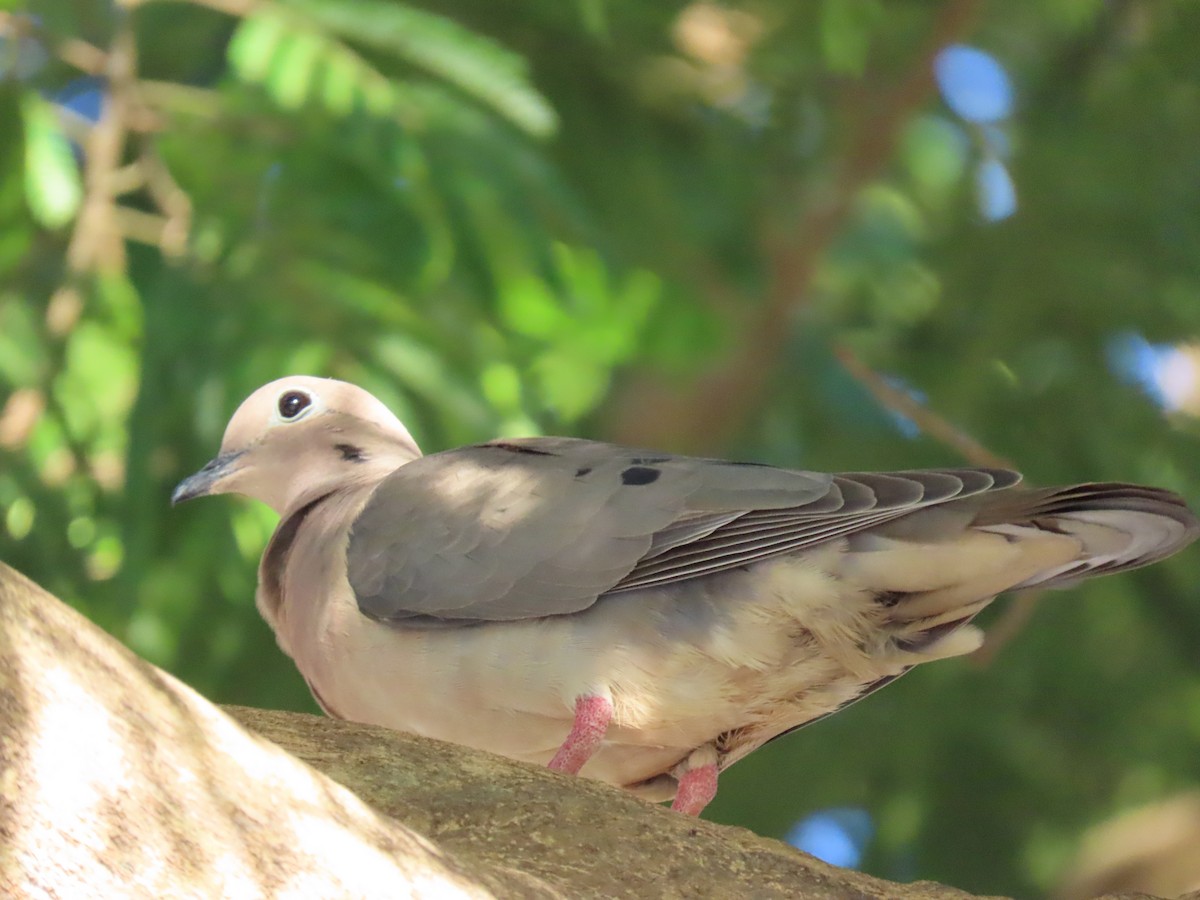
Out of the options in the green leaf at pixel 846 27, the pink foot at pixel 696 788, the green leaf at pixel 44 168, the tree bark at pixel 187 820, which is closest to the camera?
the tree bark at pixel 187 820

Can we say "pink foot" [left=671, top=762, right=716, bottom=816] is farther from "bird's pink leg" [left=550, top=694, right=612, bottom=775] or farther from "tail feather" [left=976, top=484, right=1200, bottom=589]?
"tail feather" [left=976, top=484, right=1200, bottom=589]

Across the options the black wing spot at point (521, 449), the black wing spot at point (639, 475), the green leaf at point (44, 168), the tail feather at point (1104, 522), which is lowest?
the tail feather at point (1104, 522)

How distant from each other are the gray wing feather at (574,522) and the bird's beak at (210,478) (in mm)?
465

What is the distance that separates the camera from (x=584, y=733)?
10.8 feet

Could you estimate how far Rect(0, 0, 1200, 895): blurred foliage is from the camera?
15.7 ft

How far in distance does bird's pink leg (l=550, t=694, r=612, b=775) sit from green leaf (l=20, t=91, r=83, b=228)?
2.37 metres

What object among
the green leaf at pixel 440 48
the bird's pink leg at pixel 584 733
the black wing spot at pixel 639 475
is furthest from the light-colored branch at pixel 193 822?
the green leaf at pixel 440 48

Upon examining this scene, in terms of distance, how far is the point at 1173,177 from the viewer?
6.39m

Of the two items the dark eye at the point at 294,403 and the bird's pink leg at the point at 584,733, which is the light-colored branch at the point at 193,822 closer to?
the bird's pink leg at the point at 584,733

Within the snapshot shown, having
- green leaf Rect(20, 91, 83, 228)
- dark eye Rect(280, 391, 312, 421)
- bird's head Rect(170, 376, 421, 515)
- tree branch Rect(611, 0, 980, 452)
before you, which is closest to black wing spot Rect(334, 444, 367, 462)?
bird's head Rect(170, 376, 421, 515)

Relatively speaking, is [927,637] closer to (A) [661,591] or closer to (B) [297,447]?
(A) [661,591]

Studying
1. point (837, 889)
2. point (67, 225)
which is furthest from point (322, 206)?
point (837, 889)

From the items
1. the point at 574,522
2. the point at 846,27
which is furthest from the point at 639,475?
the point at 846,27

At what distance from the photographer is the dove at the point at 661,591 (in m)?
3.25
